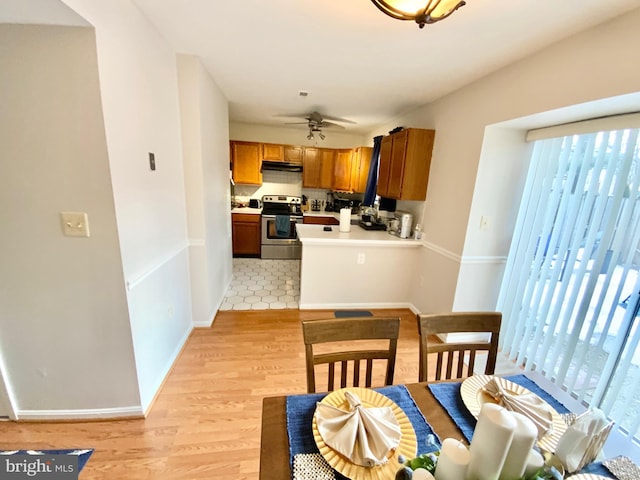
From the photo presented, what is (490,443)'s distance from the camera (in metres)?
0.50

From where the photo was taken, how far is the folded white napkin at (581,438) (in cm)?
61

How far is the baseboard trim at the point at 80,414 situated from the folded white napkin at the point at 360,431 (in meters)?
1.48

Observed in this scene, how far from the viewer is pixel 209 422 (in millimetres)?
1589

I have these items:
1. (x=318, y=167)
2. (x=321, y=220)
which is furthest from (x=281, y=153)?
(x=321, y=220)

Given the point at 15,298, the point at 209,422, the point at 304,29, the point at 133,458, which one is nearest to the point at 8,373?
the point at 15,298

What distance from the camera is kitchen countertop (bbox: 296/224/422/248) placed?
286 cm

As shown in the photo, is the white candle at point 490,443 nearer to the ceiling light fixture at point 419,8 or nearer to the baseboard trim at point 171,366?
the ceiling light fixture at point 419,8

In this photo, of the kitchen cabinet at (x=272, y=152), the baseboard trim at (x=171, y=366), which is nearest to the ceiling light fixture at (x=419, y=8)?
the baseboard trim at (x=171, y=366)

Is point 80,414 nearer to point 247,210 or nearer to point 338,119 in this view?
point 247,210

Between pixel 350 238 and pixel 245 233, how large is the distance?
235cm

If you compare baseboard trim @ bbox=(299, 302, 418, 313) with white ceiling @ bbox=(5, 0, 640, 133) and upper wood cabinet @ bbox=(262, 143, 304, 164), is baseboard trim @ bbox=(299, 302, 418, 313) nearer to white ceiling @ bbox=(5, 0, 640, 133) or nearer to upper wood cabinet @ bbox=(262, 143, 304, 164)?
white ceiling @ bbox=(5, 0, 640, 133)

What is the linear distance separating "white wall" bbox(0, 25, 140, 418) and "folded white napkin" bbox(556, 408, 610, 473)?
1893 millimetres

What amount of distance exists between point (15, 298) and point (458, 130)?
3.43 meters

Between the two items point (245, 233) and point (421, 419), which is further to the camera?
point (245, 233)
